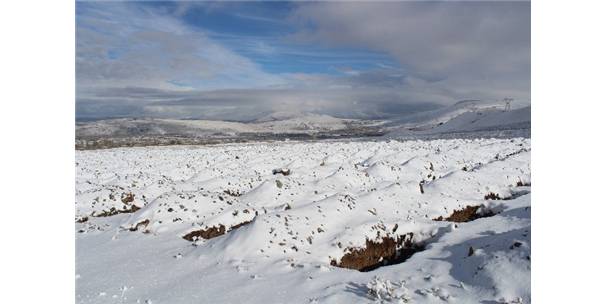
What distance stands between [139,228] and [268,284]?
7.55m

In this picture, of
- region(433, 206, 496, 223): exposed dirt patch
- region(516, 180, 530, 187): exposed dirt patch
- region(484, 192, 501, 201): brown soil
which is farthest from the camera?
region(516, 180, 530, 187): exposed dirt patch

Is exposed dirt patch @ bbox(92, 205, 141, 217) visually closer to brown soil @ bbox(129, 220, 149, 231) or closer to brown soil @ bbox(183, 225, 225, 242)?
brown soil @ bbox(129, 220, 149, 231)

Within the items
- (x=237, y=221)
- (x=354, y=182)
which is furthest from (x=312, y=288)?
(x=354, y=182)

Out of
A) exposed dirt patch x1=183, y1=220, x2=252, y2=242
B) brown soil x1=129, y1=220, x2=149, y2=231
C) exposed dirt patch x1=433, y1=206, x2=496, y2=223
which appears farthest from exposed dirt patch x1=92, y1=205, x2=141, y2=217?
exposed dirt patch x1=433, y1=206, x2=496, y2=223

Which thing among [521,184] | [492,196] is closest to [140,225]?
[492,196]

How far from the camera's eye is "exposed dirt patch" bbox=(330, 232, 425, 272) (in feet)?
40.2

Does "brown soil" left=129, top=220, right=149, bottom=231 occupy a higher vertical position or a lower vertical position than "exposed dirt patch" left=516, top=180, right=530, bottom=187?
lower

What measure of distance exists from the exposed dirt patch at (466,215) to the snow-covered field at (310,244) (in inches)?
2.1

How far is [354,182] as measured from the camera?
23922 millimetres

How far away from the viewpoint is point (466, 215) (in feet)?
57.6

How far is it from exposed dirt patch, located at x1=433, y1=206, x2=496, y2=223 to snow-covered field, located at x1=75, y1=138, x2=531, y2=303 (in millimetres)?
53

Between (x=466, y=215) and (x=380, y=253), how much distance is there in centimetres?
661
